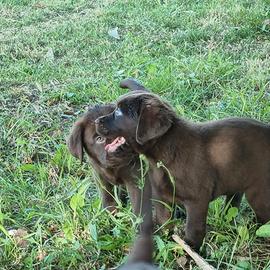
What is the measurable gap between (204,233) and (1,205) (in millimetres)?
1384

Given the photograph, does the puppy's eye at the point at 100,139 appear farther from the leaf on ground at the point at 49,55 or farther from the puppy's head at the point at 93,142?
the leaf on ground at the point at 49,55

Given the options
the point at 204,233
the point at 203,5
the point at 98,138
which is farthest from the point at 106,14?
the point at 204,233

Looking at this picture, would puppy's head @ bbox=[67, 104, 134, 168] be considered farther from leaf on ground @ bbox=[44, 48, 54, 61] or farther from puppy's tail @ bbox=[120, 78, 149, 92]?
leaf on ground @ bbox=[44, 48, 54, 61]

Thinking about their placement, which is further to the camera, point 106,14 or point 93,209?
point 106,14

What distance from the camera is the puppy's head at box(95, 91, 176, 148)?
12.5 feet

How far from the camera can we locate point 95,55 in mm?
7320

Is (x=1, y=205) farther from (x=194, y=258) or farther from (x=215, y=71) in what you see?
(x=215, y=71)

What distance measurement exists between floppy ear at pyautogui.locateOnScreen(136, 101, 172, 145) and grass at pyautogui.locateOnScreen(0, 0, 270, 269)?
56 centimetres

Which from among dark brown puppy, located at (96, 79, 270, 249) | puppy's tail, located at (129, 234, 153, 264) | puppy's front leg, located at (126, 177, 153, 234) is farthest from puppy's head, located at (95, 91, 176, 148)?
puppy's tail, located at (129, 234, 153, 264)

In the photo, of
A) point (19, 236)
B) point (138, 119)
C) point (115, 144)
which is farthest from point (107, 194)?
point (138, 119)

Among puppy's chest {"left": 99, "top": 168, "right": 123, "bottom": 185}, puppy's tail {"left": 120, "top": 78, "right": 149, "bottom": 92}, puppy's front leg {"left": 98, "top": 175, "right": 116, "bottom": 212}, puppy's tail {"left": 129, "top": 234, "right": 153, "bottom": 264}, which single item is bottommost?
puppy's front leg {"left": 98, "top": 175, "right": 116, "bottom": 212}

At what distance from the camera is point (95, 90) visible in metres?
6.10

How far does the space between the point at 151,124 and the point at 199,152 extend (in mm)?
324

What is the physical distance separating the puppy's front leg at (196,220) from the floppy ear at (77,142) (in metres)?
0.80
